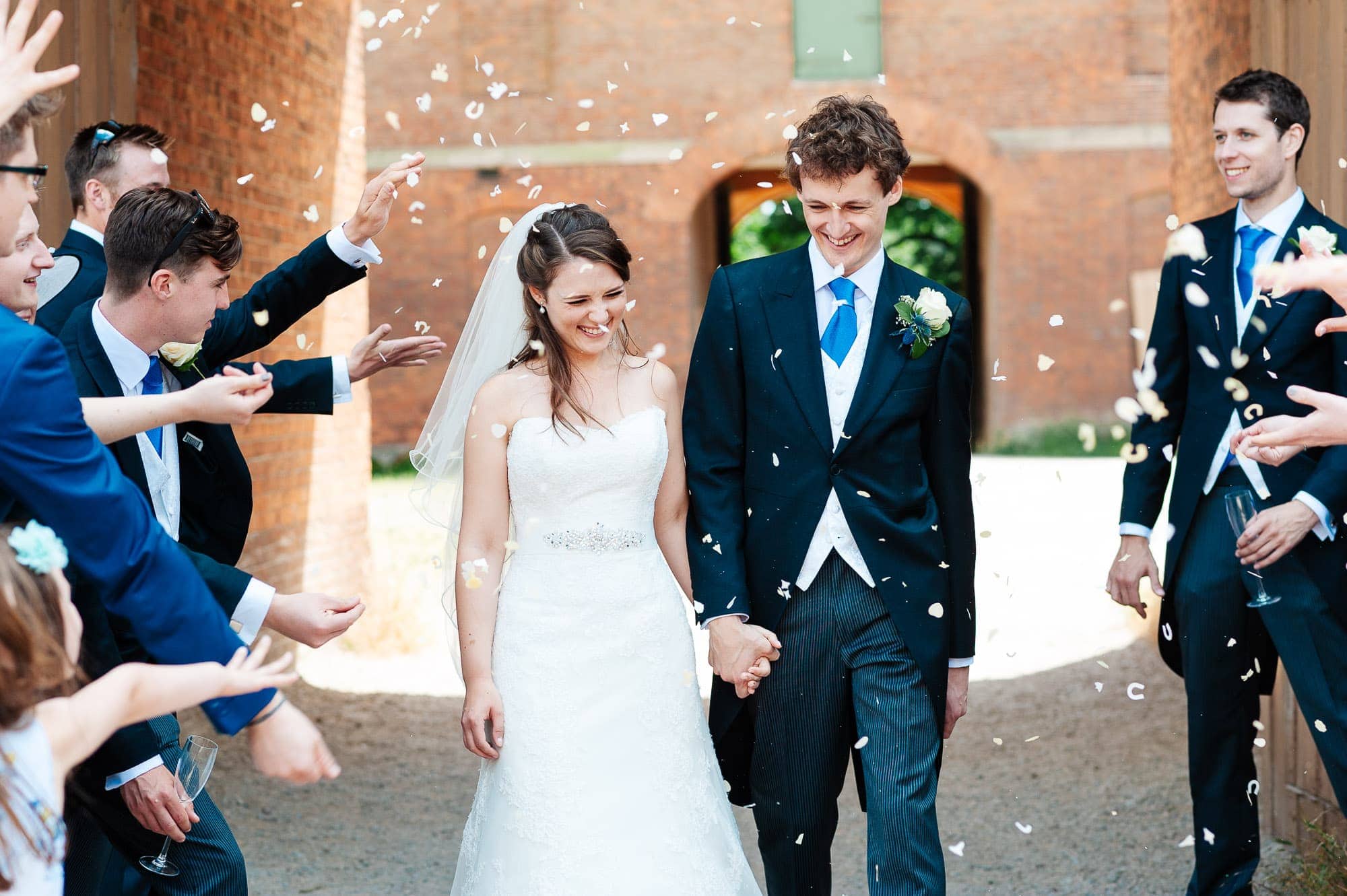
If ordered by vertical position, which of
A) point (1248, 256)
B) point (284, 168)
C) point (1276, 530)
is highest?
point (284, 168)

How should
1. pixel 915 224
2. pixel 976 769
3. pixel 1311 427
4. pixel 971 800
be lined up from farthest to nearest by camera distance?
1. pixel 915 224
2. pixel 976 769
3. pixel 971 800
4. pixel 1311 427

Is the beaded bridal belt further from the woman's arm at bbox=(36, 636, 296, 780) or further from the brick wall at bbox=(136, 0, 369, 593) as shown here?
the brick wall at bbox=(136, 0, 369, 593)

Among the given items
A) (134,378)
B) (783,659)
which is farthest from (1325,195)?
(134,378)

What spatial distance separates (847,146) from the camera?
11.2 ft

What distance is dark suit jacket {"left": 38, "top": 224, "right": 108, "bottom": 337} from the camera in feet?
12.0

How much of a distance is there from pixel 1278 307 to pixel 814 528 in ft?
5.03

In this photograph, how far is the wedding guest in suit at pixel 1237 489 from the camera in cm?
393

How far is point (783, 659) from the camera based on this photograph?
3.56 m

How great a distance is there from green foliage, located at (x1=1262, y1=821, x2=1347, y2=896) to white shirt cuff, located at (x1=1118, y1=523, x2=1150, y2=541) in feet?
3.90

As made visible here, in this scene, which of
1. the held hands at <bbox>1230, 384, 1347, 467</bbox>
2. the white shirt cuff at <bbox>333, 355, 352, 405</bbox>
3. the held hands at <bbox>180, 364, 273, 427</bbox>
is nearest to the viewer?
the held hands at <bbox>180, 364, 273, 427</bbox>

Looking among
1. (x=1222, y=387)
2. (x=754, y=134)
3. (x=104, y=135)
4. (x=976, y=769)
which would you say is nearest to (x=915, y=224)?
(x=754, y=134)

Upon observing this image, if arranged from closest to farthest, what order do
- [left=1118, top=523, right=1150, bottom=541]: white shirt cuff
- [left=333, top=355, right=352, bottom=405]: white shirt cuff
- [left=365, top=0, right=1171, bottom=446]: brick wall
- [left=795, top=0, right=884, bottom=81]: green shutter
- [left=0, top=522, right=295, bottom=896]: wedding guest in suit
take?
[left=0, top=522, right=295, bottom=896]: wedding guest in suit < [left=333, top=355, right=352, bottom=405]: white shirt cuff < [left=1118, top=523, right=1150, bottom=541]: white shirt cuff < [left=365, top=0, right=1171, bottom=446]: brick wall < [left=795, top=0, right=884, bottom=81]: green shutter

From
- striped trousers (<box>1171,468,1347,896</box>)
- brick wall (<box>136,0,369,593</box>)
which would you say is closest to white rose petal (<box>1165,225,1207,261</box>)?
striped trousers (<box>1171,468,1347,896</box>)

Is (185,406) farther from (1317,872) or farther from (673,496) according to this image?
(1317,872)
